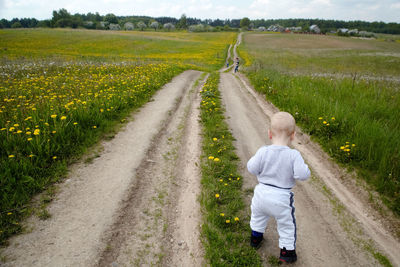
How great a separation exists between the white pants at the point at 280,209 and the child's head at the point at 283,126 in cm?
67

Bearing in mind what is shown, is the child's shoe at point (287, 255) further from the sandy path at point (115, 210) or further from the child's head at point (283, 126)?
the child's head at point (283, 126)

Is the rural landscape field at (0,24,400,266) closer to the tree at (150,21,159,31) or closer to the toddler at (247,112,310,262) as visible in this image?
the toddler at (247,112,310,262)

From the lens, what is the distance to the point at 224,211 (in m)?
3.72

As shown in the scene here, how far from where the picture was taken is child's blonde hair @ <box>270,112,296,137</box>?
265cm

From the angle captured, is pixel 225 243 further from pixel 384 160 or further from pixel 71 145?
pixel 71 145

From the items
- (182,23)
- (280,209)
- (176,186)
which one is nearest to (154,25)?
(182,23)

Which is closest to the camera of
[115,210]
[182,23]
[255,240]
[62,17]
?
[255,240]

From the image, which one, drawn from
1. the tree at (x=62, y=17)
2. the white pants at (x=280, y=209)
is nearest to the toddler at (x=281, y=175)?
the white pants at (x=280, y=209)

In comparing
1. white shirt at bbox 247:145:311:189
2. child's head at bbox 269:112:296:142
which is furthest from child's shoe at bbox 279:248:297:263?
child's head at bbox 269:112:296:142

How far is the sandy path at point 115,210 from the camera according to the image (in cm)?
291

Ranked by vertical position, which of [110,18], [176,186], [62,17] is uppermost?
[110,18]

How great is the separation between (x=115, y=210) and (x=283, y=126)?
3060mm

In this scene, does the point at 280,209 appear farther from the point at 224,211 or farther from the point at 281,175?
the point at 224,211

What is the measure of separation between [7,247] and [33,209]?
0.76 meters
